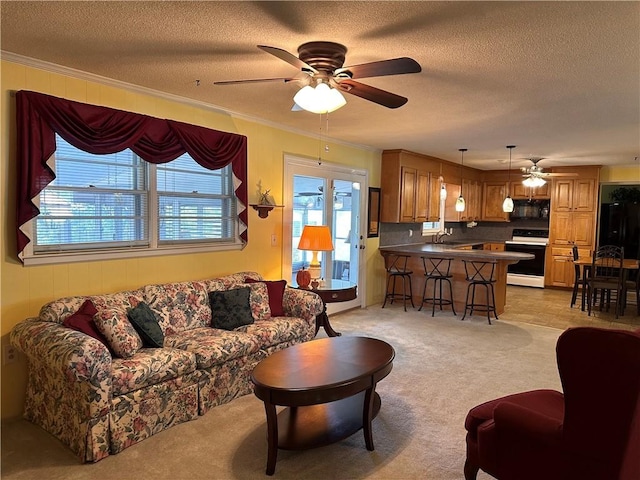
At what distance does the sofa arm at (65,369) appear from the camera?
2414mm

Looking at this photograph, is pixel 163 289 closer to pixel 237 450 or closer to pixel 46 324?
pixel 46 324

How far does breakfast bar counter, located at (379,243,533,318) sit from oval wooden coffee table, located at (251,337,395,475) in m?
3.52

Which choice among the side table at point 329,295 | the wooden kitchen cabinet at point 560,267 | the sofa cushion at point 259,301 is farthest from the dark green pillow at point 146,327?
the wooden kitchen cabinet at point 560,267

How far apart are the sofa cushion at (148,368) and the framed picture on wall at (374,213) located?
161 inches

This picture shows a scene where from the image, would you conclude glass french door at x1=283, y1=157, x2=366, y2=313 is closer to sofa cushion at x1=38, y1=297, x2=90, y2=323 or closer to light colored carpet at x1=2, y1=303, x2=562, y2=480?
light colored carpet at x1=2, y1=303, x2=562, y2=480

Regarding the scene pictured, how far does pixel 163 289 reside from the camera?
3.62m

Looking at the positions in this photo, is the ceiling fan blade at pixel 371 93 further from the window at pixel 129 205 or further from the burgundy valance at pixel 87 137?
the window at pixel 129 205

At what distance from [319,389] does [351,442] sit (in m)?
0.62

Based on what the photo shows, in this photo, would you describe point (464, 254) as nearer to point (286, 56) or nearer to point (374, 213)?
point (374, 213)

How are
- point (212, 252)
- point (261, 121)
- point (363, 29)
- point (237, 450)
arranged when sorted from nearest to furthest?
point (363, 29) < point (237, 450) < point (212, 252) < point (261, 121)

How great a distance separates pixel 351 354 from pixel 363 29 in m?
1.98

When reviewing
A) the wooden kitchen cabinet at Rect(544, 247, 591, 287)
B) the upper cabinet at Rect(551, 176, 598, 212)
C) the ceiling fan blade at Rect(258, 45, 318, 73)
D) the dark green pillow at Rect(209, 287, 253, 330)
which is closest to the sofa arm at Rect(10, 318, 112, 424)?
the dark green pillow at Rect(209, 287, 253, 330)

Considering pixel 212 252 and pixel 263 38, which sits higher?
pixel 263 38

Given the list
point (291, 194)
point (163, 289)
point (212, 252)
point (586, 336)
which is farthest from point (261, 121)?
point (586, 336)
